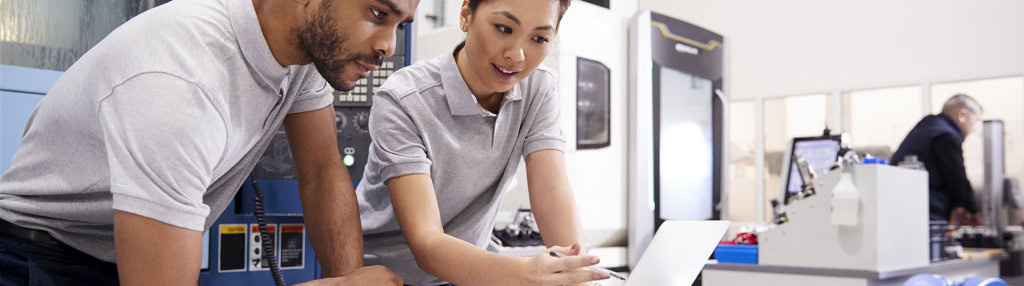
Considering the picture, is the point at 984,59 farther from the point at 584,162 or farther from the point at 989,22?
the point at 584,162

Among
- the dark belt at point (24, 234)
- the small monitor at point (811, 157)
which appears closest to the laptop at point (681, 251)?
the dark belt at point (24, 234)

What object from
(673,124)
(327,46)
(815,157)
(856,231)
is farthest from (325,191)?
(815,157)

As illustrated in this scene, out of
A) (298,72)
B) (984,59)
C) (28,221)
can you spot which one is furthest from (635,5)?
(984,59)

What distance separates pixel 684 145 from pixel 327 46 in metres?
3.44

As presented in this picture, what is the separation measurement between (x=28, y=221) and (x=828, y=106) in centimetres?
694

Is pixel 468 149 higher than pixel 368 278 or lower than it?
higher

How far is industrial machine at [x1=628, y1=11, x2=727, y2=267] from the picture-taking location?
152 inches

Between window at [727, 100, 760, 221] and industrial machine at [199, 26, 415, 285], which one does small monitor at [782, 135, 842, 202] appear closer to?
industrial machine at [199, 26, 415, 285]

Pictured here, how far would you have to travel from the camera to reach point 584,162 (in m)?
3.66

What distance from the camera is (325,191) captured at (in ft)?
4.46

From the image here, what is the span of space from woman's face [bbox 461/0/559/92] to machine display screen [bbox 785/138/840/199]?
3.21 metres

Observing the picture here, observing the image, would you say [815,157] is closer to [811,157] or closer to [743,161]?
[811,157]

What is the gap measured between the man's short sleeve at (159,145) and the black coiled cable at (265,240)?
707 millimetres

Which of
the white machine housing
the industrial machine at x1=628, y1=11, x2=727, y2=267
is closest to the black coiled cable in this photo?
the white machine housing
